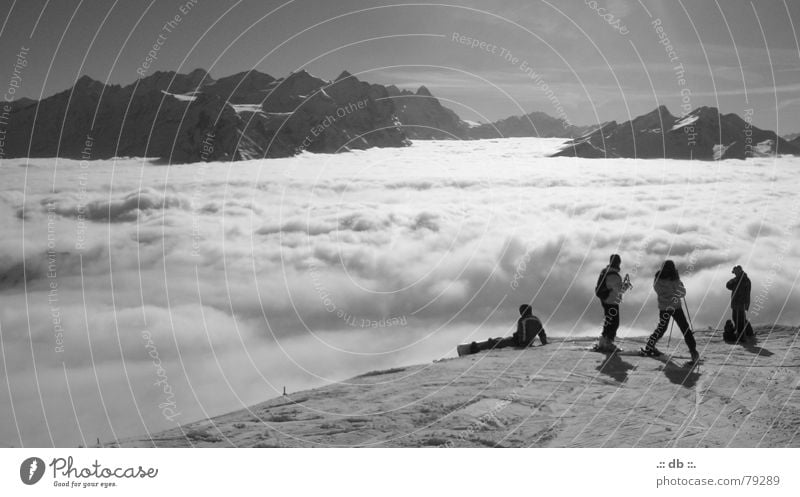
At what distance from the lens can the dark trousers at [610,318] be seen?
53.5ft

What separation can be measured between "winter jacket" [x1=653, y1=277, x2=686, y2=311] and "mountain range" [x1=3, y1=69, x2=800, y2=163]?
342 ft

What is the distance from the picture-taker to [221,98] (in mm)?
144625

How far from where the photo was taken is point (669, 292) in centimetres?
1565

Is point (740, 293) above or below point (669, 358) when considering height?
above

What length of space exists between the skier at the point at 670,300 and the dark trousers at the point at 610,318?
0.90 m

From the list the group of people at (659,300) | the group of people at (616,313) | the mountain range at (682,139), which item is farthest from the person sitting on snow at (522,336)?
the mountain range at (682,139)

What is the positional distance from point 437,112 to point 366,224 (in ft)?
210

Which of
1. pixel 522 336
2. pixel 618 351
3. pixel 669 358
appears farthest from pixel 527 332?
pixel 669 358

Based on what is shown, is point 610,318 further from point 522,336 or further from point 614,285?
point 522,336

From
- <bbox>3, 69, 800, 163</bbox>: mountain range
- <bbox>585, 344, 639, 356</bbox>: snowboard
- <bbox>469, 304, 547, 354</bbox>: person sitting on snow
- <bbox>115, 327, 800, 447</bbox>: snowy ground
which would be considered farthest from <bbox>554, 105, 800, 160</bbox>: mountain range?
<bbox>115, 327, 800, 447</bbox>: snowy ground

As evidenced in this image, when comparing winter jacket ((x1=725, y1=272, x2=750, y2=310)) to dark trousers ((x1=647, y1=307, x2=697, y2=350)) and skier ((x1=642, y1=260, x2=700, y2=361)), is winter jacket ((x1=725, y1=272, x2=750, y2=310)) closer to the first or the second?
skier ((x1=642, y1=260, x2=700, y2=361))

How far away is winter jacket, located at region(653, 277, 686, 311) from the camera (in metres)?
15.6

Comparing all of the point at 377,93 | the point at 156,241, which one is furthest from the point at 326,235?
the point at 377,93

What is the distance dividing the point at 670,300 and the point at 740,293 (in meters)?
4.51
